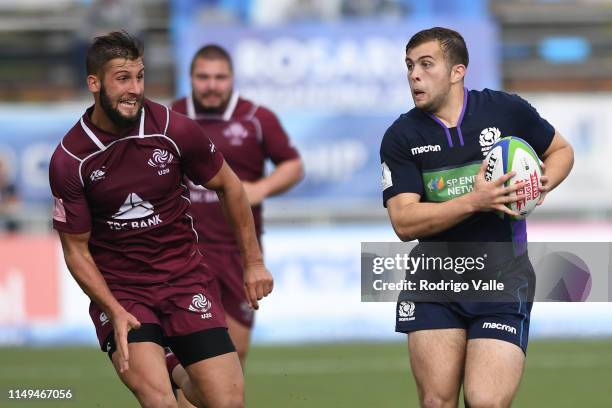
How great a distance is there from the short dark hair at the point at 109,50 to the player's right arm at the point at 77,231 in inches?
19.2

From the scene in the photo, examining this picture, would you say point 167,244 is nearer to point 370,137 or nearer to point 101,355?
point 101,355

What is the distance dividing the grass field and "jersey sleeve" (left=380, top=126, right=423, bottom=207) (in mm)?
3884

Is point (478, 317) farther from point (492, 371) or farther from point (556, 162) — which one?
point (556, 162)

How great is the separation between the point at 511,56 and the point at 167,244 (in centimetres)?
1405

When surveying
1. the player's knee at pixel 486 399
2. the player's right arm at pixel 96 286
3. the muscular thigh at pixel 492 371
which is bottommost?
the player's knee at pixel 486 399

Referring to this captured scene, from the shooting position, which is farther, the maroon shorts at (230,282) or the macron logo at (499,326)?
the maroon shorts at (230,282)

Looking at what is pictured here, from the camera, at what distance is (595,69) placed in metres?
19.5

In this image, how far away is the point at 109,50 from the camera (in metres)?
6.12

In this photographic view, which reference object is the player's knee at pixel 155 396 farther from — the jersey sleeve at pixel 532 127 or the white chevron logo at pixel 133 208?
the jersey sleeve at pixel 532 127

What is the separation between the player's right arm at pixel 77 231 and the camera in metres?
6.15

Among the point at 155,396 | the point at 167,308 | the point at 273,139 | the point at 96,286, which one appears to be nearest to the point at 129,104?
the point at 96,286

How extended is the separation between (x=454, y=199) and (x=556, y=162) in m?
0.73

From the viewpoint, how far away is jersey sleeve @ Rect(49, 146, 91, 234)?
616 centimetres

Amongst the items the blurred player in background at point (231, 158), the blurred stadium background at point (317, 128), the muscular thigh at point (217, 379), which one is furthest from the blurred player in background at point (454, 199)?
the blurred stadium background at point (317, 128)
